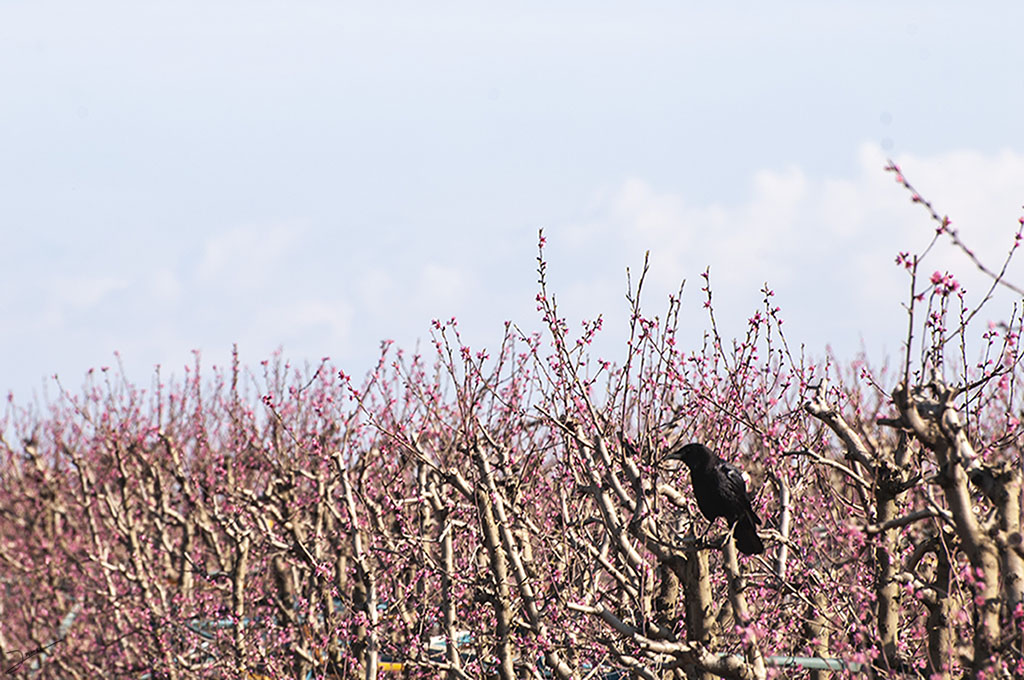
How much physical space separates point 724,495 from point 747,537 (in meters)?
0.30

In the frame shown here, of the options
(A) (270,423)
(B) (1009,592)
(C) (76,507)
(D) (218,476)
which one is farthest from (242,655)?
(C) (76,507)

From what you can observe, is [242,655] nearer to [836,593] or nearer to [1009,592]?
[836,593]

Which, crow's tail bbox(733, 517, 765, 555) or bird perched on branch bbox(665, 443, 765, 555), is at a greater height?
bird perched on branch bbox(665, 443, 765, 555)

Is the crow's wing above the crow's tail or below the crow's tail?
above

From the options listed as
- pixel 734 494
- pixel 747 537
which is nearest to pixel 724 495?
pixel 734 494

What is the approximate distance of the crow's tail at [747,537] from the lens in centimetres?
671

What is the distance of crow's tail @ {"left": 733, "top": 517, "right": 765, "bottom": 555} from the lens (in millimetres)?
6715

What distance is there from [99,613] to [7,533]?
1412 cm

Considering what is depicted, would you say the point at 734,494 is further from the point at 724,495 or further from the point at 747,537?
the point at 747,537

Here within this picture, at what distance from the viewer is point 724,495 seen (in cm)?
667

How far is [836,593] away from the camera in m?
8.16

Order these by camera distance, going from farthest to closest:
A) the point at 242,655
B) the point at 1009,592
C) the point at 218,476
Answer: the point at 218,476, the point at 242,655, the point at 1009,592

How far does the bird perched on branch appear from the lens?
6645 mm

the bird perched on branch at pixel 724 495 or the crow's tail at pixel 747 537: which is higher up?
the bird perched on branch at pixel 724 495
